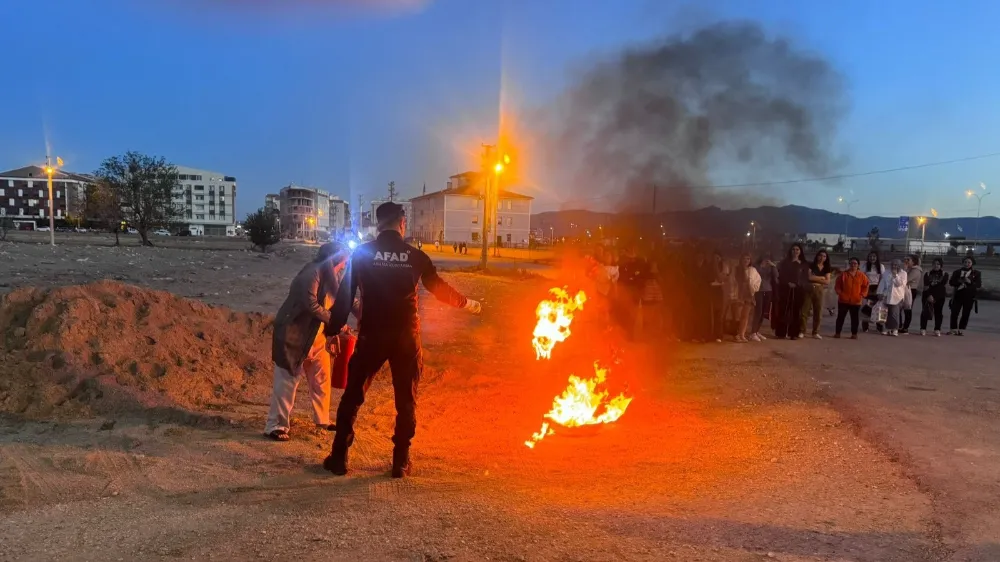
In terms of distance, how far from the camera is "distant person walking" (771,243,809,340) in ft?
35.9

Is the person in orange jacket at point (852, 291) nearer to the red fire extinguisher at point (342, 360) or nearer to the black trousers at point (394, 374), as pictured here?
the red fire extinguisher at point (342, 360)

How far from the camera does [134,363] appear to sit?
6.23 m

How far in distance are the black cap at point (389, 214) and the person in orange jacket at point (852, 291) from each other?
9607 millimetres

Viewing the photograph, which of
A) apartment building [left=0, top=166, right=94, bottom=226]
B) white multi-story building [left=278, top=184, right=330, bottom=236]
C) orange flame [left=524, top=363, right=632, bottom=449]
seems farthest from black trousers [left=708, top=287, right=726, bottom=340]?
apartment building [left=0, top=166, right=94, bottom=226]

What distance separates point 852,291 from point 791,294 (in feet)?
3.68

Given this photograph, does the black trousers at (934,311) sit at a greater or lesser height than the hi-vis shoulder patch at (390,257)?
lesser

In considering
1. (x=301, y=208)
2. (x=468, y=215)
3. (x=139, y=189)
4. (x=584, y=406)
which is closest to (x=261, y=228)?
(x=139, y=189)

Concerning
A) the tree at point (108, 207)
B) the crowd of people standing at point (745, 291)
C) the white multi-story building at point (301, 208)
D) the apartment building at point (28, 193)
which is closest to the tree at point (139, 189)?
the tree at point (108, 207)

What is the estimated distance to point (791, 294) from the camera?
11172 mm

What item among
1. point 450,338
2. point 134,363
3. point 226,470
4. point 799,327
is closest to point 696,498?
point 226,470

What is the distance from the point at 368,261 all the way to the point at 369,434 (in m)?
2.02

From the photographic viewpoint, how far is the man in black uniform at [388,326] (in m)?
4.19

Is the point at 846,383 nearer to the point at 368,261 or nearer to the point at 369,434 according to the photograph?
the point at 369,434

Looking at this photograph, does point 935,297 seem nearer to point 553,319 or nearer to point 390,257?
point 553,319
